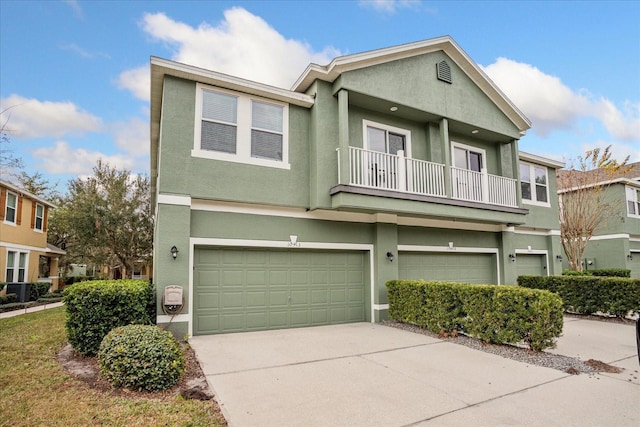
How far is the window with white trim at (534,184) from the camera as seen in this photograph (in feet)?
47.2

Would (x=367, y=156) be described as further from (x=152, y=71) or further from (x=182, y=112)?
(x=152, y=71)

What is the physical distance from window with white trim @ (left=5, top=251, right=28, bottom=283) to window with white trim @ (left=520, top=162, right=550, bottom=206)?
74.2 ft

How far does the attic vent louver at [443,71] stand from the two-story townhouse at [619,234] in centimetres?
1180

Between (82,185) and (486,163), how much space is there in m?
22.6

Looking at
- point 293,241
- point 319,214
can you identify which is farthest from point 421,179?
point 293,241

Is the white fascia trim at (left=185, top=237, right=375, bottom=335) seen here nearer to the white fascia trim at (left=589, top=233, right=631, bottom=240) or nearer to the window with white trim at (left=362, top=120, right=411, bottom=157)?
the window with white trim at (left=362, top=120, right=411, bottom=157)

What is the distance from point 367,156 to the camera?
9609 millimetres

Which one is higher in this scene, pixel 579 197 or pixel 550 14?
pixel 550 14

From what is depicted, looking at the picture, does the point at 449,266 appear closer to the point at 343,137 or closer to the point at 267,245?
the point at 343,137

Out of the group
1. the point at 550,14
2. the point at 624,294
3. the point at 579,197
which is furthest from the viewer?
the point at 579,197

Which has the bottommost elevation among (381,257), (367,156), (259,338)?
(259,338)

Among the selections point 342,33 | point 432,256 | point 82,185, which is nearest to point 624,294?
point 432,256

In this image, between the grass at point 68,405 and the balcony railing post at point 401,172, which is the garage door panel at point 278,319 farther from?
the balcony railing post at point 401,172

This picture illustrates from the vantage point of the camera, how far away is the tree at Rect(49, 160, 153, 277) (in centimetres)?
2075
